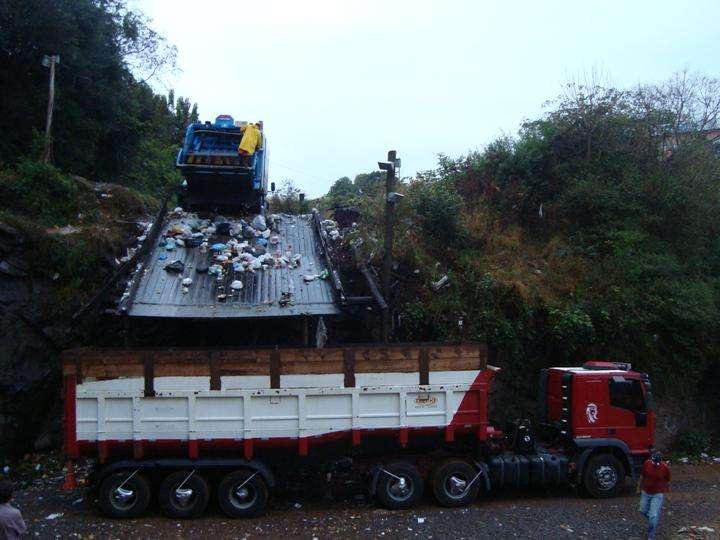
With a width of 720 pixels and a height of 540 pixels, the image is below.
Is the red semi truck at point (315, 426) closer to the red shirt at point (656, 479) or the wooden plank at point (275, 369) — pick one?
the wooden plank at point (275, 369)

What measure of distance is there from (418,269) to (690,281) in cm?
600

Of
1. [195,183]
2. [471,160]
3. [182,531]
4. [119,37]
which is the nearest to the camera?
[182,531]

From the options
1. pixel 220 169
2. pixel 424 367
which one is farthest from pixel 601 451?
pixel 220 169

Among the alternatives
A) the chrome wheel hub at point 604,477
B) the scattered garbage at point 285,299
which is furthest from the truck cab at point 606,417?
the scattered garbage at point 285,299

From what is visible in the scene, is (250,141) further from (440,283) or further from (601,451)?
(601,451)

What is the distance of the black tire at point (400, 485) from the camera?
7.57 metres

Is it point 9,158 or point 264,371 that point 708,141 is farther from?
point 9,158

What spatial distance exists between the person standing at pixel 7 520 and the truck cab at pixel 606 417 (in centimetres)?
674

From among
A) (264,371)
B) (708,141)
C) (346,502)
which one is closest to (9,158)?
(264,371)

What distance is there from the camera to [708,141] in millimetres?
15531

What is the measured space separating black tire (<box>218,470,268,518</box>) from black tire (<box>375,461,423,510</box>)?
1492mm

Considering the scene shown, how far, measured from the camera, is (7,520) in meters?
4.41

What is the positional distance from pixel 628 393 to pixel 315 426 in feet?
14.8

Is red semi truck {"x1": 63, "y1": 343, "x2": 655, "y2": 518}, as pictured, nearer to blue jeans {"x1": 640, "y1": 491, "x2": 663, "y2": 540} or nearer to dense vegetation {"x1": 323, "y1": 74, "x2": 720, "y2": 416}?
blue jeans {"x1": 640, "y1": 491, "x2": 663, "y2": 540}
